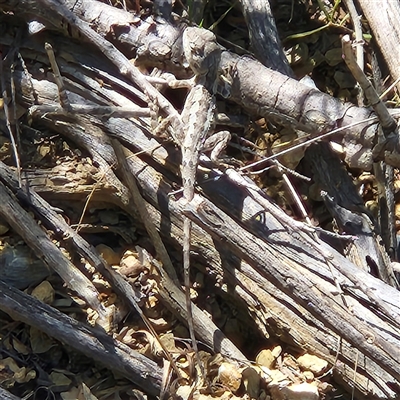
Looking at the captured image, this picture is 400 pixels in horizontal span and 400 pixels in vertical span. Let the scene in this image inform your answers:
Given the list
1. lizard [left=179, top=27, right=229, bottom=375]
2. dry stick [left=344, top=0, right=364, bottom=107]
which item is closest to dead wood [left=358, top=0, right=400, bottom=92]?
dry stick [left=344, top=0, right=364, bottom=107]

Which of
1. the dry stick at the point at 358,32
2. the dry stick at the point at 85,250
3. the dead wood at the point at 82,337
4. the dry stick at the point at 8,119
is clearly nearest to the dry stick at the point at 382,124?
the dry stick at the point at 358,32

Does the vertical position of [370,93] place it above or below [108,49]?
above

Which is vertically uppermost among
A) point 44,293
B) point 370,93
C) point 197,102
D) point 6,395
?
point 370,93

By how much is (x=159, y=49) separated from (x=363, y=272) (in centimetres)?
150

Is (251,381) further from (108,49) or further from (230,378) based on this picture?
(108,49)

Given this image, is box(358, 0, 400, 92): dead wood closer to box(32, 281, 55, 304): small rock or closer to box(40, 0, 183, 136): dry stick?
box(40, 0, 183, 136): dry stick

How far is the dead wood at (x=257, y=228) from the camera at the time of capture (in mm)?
2805

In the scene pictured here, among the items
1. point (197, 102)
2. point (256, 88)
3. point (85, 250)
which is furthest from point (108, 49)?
point (85, 250)

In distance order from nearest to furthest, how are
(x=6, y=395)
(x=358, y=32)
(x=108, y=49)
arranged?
(x=6, y=395), (x=108, y=49), (x=358, y=32)

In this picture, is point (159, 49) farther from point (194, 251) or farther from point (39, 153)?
point (194, 251)

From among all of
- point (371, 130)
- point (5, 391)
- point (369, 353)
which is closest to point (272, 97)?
point (371, 130)

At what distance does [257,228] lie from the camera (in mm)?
2973

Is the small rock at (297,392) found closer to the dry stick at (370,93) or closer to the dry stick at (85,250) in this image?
the dry stick at (85,250)

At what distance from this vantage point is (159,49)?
3312mm
